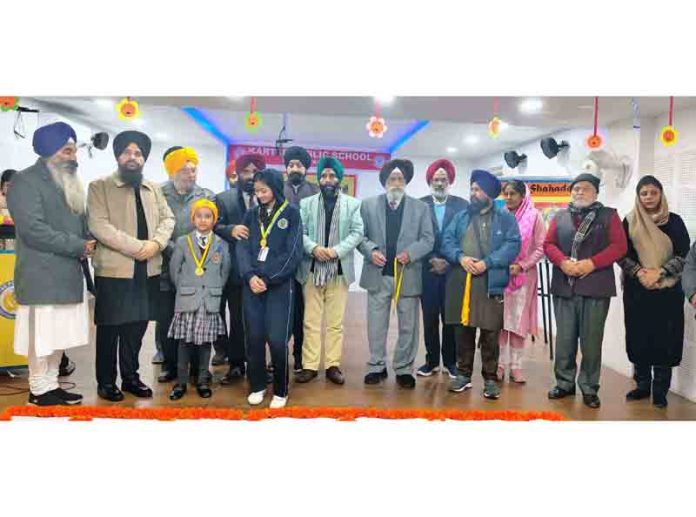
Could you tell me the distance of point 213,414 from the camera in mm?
3268

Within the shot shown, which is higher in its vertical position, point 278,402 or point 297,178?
point 297,178

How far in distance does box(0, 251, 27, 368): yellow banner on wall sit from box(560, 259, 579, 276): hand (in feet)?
11.1

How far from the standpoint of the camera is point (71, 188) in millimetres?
3340

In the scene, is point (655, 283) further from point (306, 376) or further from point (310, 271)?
point (306, 376)

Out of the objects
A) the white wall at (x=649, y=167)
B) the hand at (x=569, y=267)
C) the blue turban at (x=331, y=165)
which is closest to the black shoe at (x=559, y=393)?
the white wall at (x=649, y=167)

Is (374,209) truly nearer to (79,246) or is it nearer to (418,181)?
(418,181)

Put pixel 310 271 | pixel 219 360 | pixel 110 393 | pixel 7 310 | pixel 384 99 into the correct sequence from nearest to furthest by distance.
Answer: pixel 384 99 < pixel 110 393 < pixel 310 271 < pixel 7 310 < pixel 219 360

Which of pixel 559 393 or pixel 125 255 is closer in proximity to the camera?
pixel 125 255

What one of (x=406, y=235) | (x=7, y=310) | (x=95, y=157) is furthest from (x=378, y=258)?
(x=7, y=310)

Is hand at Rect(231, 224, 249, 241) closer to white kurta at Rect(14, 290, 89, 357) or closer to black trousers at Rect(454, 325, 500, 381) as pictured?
white kurta at Rect(14, 290, 89, 357)

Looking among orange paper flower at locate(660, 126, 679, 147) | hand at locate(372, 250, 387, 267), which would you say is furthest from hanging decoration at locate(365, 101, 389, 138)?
orange paper flower at locate(660, 126, 679, 147)

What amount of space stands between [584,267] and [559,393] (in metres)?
0.79

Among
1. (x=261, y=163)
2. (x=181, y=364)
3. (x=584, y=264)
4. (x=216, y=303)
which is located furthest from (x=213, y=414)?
(x=584, y=264)
